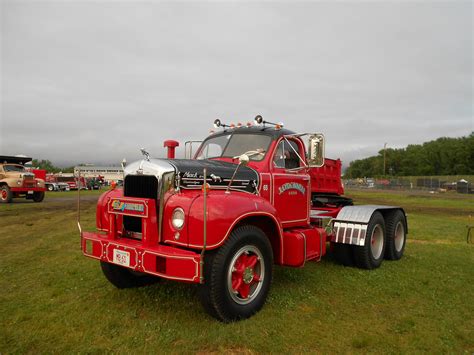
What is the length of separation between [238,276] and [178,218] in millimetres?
944

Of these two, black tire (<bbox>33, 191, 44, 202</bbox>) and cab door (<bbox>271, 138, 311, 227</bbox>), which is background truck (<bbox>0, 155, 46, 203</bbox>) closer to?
black tire (<bbox>33, 191, 44, 202</bbox>)

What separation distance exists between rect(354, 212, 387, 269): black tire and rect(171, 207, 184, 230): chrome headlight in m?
3.90

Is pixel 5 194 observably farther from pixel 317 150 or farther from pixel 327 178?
pixel 317 150

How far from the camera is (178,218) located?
3945mm

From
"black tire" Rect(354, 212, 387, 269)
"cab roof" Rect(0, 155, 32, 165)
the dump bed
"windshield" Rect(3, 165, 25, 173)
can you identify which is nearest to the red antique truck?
"black tire" Rect(354, 212, 387, 269)

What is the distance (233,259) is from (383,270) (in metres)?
3.84

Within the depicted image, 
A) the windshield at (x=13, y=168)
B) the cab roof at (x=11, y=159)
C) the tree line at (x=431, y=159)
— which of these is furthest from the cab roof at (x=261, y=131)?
the tree line at (x=431, y=159)

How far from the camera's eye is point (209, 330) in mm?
3793

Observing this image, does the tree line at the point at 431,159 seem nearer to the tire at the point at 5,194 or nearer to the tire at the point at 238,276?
the tire at the point at 5,194

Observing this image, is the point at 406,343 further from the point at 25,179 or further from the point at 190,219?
the point at 25,179

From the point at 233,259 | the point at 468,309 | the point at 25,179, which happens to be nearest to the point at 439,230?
the point at 468,309

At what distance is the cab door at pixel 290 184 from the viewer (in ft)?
17.4

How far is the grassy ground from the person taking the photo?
3.58 meters

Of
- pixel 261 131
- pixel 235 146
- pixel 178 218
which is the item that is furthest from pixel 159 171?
pixel 261 131
